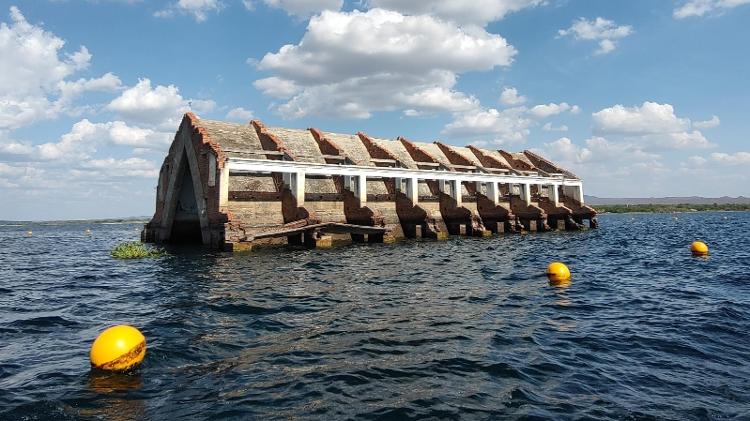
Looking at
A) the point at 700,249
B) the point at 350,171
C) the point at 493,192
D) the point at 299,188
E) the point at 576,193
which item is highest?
the point at 350,171

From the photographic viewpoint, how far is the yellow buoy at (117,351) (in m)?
6.89

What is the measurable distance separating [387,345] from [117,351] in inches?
177

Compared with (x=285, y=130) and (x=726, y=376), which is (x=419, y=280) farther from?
(x=285, y=130)

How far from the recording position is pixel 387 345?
27.2ft

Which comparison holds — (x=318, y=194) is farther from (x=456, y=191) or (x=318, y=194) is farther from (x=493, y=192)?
(x=493, y=192)

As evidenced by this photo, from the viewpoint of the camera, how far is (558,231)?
44.8m

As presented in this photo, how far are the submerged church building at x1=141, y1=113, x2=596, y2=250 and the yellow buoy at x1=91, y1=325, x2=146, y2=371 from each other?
1740cm

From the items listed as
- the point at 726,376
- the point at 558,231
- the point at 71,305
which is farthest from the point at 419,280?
the point at 558,231

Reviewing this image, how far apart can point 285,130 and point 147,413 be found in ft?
116

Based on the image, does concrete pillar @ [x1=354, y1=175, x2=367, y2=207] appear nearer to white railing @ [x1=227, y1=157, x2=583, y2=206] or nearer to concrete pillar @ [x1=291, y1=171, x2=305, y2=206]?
white railing @ [x1=227, y1=157, x2=583, y2=206]

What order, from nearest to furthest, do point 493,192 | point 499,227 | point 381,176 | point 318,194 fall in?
1. point 318,194
2. point 381,176
3. point 499,227
4. point 493,192

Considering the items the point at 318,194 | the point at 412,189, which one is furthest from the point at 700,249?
the point at 318,194

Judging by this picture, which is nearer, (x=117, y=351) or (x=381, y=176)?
(x=117, y=351)

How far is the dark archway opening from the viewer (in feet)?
114
